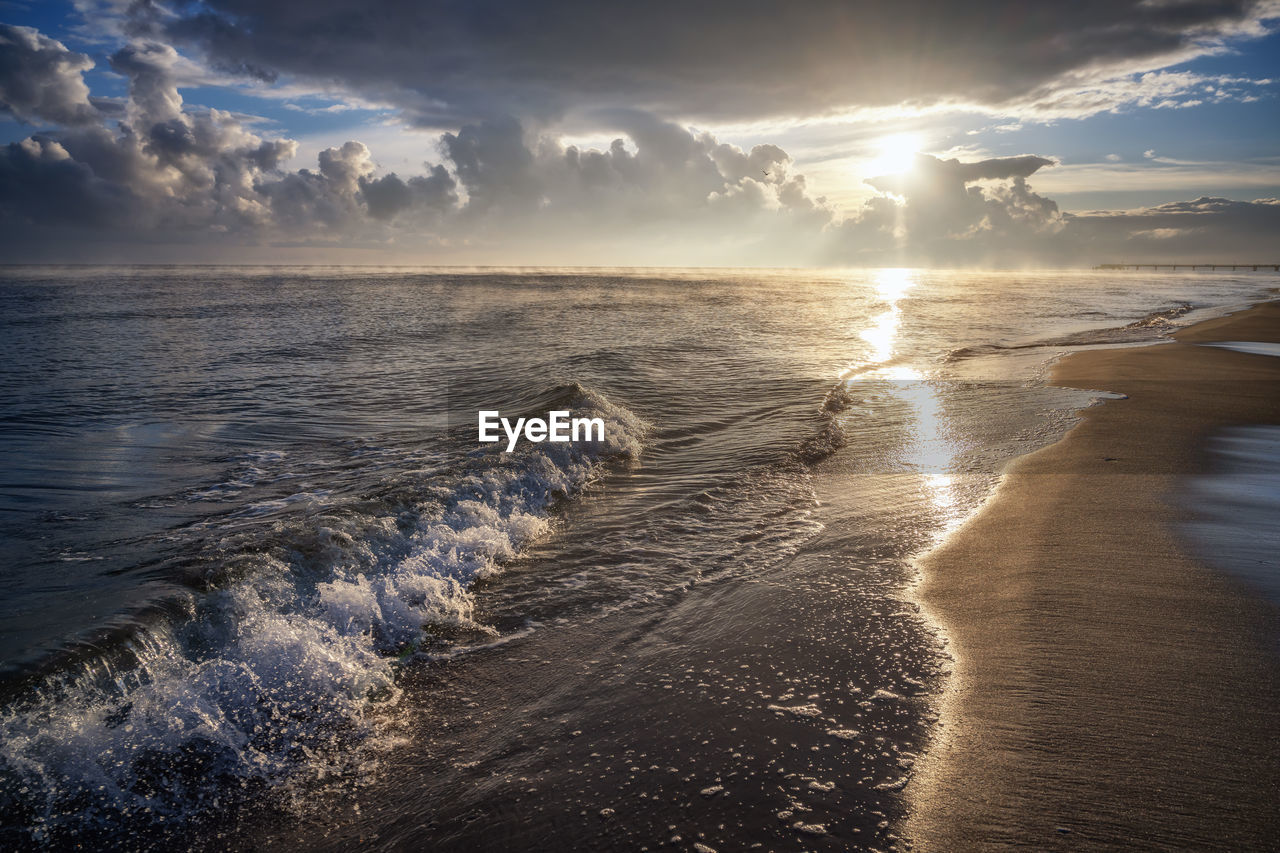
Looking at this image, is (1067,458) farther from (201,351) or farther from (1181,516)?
(201,351)

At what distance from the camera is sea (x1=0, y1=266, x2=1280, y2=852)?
329 cm

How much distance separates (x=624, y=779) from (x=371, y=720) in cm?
179

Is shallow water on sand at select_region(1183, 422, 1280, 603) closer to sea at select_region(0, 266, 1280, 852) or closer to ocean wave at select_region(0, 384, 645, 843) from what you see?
sea at select_region(0, 266, 1280, 852)

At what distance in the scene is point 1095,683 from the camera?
391cm

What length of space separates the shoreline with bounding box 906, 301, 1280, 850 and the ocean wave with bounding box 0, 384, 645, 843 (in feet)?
11.8

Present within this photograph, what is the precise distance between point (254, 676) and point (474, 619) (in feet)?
5.27

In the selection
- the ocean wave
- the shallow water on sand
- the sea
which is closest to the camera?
the sea

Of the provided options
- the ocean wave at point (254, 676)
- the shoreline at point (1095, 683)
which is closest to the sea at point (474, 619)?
the ocean wave at point (254, 676)

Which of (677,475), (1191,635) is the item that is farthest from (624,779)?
(677,475)

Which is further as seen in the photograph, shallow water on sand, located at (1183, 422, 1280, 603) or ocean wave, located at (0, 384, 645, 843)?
shallow water on sand, located at (1183, 422, 1280, 603)

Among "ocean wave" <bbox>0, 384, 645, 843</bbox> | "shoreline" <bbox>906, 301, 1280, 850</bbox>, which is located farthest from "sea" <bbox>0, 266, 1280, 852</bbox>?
"shoreline" <bbox>906, 301, 1280, 850</bbox>

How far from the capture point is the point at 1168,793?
9.96 ft

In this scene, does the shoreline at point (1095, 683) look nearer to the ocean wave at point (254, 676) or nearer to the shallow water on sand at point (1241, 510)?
the shallow water on sand at point (1241, 510)

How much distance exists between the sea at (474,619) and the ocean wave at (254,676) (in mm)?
22
